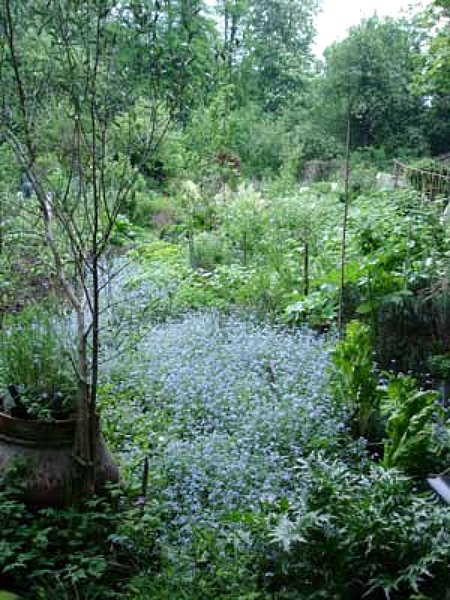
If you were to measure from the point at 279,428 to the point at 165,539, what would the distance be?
1.01m

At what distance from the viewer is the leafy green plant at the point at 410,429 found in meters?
3.01

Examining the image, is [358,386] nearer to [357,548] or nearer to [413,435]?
[413,435]

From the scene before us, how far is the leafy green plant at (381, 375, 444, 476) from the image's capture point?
3006 mm

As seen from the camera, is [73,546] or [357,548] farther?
[73,546]

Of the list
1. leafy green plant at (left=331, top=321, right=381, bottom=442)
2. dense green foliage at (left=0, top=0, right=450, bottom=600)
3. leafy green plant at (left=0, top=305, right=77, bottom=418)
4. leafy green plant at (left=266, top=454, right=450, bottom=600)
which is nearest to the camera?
leafy green plant at (left=266, top=454, right=450, bottom=600)

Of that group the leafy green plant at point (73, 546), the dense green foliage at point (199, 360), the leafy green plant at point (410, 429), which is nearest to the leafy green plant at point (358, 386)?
the dense green foliage at point (199, 360)

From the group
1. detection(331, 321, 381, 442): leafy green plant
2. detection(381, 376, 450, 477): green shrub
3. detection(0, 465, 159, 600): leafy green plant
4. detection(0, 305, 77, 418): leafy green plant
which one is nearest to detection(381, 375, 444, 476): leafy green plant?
detection(381, 376, 450, 477): green shrub

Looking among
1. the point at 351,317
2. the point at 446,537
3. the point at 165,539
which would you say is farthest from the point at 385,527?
the point at 351,317

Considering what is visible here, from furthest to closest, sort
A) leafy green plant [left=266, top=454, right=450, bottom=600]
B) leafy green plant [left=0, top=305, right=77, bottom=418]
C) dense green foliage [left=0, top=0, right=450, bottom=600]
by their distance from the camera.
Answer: leafy green plant [left=0, top=305, right=77, bottom=418]
dense green foliage [left=0, top=0, right=450, bottom=600]
leafy green plant [left=266, top=454, right=450, bottom=600]

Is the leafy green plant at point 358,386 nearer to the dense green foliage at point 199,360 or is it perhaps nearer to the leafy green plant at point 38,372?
the dense green foliage at point 199,360

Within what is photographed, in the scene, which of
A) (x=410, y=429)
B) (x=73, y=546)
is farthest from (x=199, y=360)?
(x=73, y=546)

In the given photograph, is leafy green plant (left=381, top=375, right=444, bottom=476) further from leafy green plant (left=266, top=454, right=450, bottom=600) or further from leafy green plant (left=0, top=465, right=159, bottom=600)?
leafy green plant (left=0, top=465, right=159, bottom=600)

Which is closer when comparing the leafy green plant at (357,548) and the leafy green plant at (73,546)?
the leafy green plant at (357,548)

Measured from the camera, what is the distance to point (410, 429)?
10.1 ft
